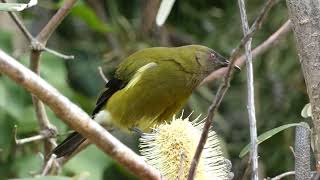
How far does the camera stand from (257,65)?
9.68 ft

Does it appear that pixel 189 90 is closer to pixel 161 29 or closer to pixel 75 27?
pixel 161 29

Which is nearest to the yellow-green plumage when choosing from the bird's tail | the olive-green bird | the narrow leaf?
the olive-green bird

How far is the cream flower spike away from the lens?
4.10 ft

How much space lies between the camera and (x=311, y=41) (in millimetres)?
961

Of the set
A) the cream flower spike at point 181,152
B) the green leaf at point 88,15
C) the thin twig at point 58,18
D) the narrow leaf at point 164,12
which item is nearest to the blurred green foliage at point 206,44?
the green leaf at point 88,15

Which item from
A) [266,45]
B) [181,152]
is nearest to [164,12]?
[181,152]

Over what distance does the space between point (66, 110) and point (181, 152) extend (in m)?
0.52

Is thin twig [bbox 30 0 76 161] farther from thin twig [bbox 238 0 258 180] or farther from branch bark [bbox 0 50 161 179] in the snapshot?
branch bark [bbox 0 50 161 179]

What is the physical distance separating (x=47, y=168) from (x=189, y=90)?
2.52 ft

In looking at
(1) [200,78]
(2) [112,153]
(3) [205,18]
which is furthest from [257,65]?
(2) [112,153]

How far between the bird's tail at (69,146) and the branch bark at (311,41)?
115cm

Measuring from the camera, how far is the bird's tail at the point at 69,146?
204 cm

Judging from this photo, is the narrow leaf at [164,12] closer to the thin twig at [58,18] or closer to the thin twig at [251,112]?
the thin twig at [251,112]

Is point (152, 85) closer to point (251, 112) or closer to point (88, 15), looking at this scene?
point (88, 15)
